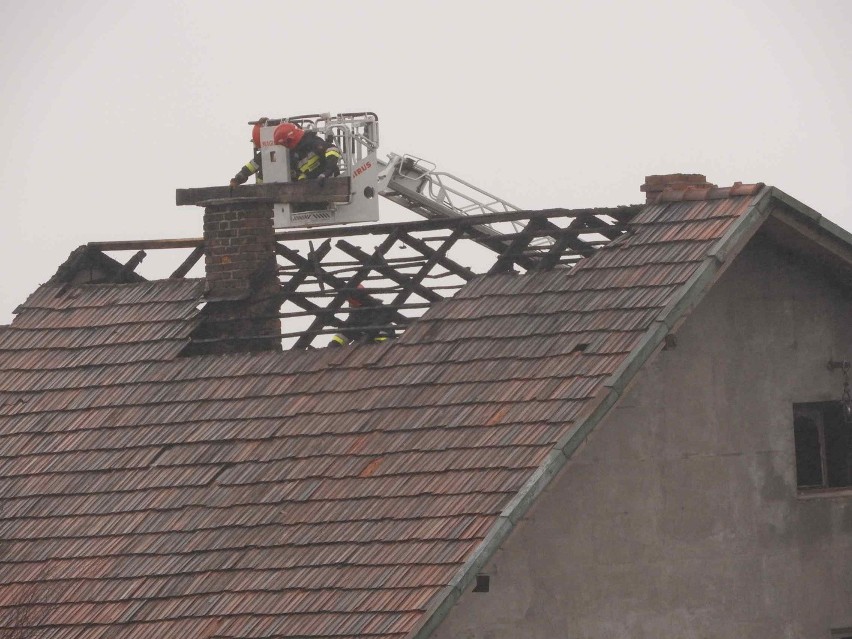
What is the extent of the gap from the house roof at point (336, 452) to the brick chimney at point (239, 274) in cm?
54

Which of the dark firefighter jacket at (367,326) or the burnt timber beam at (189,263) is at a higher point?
the burnt timber beam at (189,263)

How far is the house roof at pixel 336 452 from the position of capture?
18.1 metres

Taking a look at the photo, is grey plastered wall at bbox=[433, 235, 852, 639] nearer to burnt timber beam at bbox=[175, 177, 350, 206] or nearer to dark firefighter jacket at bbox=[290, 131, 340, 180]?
burnt timber beam at bbox=[175, 177, 350, 206]

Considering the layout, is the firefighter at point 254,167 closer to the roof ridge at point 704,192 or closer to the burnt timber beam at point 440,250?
the burnt timber beam at point 440,250

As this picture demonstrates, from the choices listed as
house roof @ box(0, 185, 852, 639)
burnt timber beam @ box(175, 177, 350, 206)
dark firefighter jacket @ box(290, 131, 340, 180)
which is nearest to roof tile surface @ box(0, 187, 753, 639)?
house roof @ box(0, 185, 852, 639)

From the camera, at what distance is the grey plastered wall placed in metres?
18.8

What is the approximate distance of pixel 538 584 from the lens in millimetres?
18672

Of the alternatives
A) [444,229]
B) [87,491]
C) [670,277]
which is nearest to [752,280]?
[670,277]

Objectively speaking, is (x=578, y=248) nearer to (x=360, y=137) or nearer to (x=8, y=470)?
(x=8, y=470)

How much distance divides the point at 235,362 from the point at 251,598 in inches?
144

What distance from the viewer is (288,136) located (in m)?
26.9

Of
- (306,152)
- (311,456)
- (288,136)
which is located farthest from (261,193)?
(311,456)

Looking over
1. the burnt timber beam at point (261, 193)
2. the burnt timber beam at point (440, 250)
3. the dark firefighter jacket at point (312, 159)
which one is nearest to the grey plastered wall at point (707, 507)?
the burnt timber beam at point (440, 250)

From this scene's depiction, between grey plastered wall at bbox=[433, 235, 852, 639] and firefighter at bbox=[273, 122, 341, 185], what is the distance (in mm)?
7584
